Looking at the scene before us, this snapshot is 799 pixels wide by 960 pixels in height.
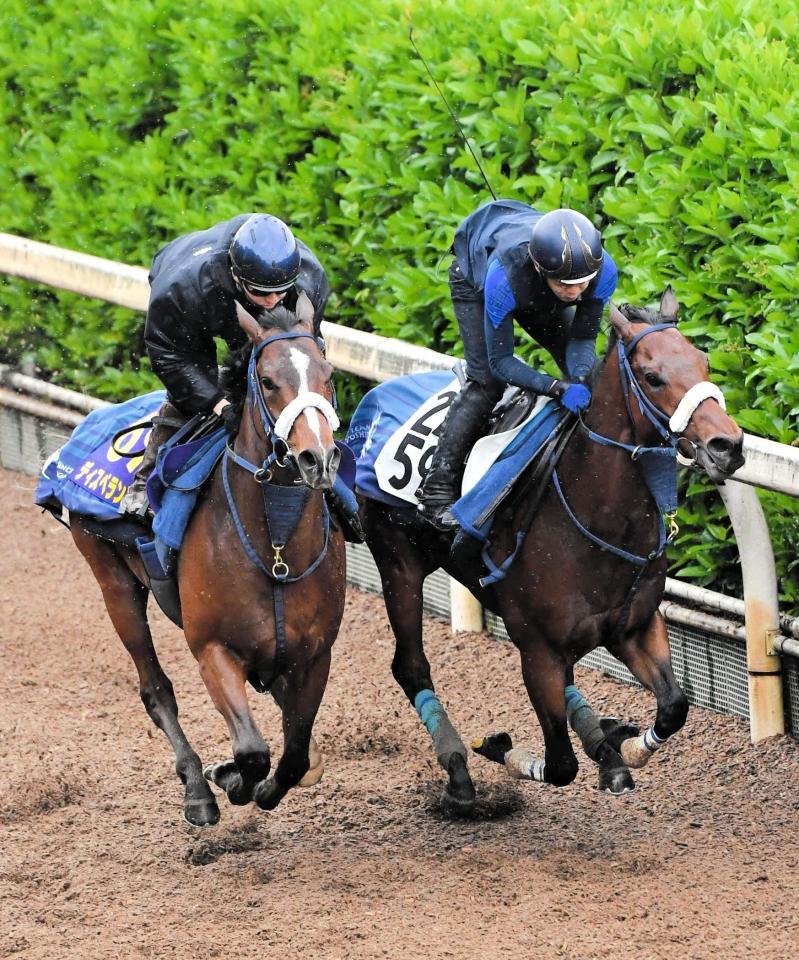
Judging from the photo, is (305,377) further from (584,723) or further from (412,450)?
(584,723)

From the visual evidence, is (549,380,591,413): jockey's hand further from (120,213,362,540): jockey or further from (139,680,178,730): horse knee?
(139,680,178,730): horse knee

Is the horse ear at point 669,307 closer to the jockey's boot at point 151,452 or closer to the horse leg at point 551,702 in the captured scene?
the horse leg at point 551,702

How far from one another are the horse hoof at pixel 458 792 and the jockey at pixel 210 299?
4.87 feet

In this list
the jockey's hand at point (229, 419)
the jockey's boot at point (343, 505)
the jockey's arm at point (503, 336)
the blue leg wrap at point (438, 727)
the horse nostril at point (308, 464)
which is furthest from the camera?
the blue leg wrap at point (438, 727)

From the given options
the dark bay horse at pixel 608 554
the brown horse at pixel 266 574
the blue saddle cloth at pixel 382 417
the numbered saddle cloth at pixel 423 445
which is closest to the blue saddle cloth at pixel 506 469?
the numbered saddle cloth at pixel 423 445

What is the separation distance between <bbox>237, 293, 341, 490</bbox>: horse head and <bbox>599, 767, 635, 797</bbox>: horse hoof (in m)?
1.64

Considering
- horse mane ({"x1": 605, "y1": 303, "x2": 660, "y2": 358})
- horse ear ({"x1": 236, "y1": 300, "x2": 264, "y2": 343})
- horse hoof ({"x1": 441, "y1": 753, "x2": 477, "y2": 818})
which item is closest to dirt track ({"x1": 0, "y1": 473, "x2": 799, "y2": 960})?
horse hoof ({"x1": 441, "y1": 753, "x2": 477, "y2": 818})

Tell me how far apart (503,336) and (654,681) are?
1305 mm

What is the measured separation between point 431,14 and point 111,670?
3.52 meters

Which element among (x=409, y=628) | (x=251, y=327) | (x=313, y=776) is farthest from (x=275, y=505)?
(x=409, y=628)

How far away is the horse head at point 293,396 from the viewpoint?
5.14 m

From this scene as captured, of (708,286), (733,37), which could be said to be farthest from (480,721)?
(733,37)

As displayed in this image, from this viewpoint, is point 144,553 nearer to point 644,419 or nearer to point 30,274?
point 644,419

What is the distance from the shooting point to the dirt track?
5.37 meters
